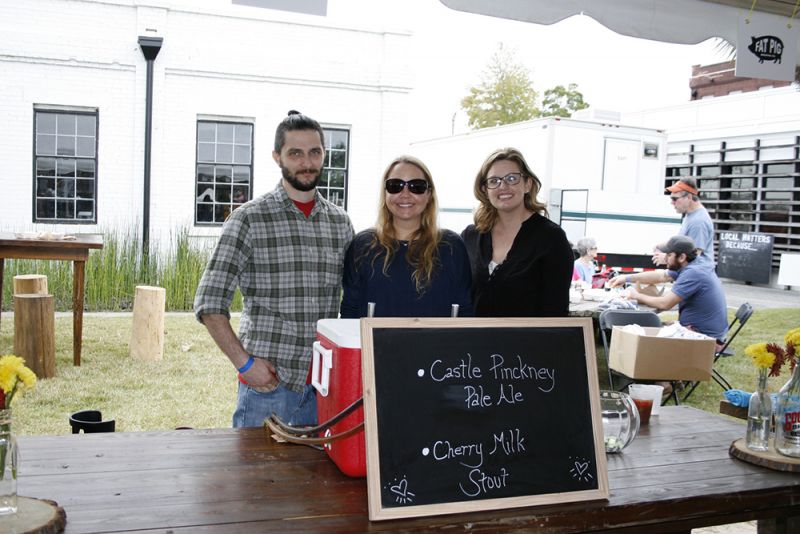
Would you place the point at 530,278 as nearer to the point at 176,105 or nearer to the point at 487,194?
the point at 487,194

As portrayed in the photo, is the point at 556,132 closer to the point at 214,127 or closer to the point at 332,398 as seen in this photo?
the point at 214,127

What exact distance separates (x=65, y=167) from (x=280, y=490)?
10879 millimetres

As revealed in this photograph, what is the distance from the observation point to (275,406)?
2562 mm

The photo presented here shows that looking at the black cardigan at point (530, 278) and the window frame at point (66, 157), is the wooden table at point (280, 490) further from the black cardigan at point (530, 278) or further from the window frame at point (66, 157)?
the window frame at point (66, 157)

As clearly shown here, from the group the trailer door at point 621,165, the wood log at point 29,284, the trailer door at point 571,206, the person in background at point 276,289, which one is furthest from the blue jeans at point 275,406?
the trailer door at point 621,165

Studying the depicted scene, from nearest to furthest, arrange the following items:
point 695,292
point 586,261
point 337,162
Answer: point 695,292 → point 586,261 → point 337,162

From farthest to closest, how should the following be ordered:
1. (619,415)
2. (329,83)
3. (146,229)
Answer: (329,83) → (146,229) → (619,415)

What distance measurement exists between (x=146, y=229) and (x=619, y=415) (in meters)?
10.3

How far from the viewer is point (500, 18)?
3525 mm

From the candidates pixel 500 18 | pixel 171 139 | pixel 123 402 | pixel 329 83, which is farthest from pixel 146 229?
pixel 500 18

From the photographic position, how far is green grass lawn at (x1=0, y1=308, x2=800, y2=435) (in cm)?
536

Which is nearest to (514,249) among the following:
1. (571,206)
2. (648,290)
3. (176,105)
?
(648,290)

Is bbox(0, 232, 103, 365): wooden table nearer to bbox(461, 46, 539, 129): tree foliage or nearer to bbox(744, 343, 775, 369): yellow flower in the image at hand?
bbox(744, 343, 775, 369): yellow flower

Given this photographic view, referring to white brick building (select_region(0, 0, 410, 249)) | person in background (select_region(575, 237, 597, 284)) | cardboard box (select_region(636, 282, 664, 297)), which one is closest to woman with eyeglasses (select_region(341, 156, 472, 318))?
cardboard box (select_region(636, 282, 664, 297))
